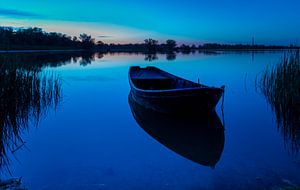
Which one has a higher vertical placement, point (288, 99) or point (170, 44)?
point (170, 44)

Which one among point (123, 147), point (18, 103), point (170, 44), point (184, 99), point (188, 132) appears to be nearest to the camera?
point (123, 147)

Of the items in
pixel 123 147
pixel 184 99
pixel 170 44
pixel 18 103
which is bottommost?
pixel 123 147

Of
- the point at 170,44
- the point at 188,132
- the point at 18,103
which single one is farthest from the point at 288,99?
the point at 170,44

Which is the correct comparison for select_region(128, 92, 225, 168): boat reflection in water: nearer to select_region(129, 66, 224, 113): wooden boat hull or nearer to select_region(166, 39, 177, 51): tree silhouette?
select_region(129, 66, 224, 113): wooden boat hull

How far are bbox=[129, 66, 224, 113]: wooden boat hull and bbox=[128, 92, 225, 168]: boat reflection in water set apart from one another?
0.26m

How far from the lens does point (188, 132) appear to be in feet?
19.3

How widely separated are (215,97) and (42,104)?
4547 mm

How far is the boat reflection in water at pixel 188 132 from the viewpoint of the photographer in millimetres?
4730

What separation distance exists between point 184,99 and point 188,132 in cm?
74

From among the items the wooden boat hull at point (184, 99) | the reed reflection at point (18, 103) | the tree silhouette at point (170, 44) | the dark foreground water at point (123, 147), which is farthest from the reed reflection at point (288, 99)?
the tree silhouette at point (170, 44)

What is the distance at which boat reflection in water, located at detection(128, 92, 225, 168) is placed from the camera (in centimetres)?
473

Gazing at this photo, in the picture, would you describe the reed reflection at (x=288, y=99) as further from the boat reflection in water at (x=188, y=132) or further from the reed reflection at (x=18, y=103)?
the reed reflection at (x=18, y=103)

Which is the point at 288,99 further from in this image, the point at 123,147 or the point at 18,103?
the point at 18,103

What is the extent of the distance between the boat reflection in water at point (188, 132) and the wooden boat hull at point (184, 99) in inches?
10.2
